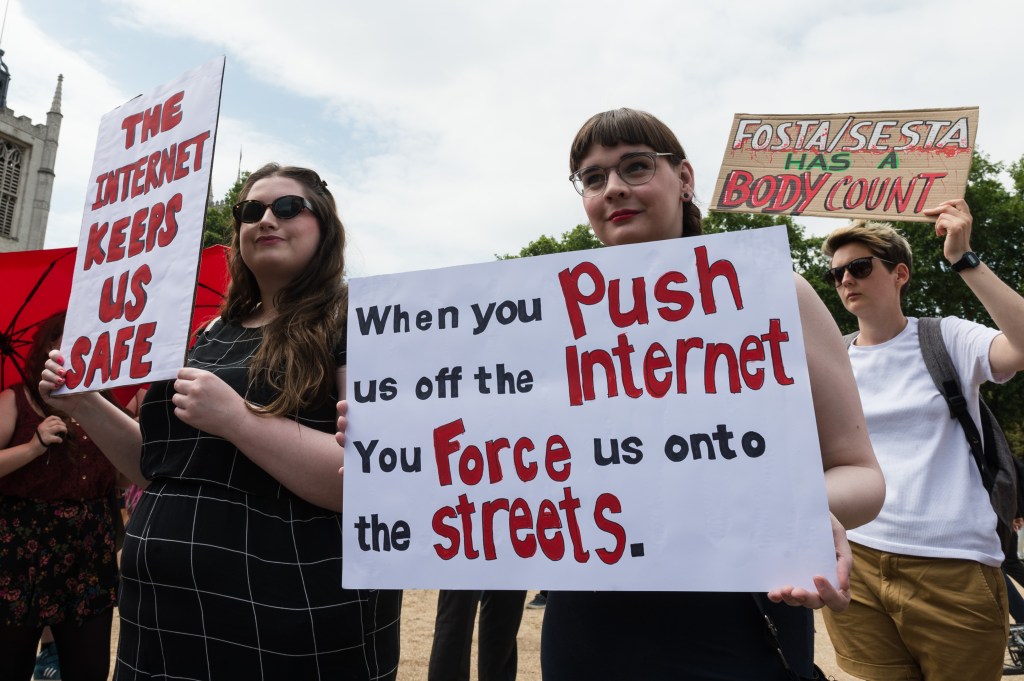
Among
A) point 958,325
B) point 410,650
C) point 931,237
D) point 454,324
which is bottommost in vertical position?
point 410,650

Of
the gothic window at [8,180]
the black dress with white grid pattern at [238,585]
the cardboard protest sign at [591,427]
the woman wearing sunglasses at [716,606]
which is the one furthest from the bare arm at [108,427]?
the gothic window at [8,180]

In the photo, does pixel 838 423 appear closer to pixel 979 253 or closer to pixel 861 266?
pixel 861 266

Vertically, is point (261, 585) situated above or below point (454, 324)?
below

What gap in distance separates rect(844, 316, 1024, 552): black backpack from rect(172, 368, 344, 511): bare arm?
2.20 meters

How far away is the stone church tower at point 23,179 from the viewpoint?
56562mm

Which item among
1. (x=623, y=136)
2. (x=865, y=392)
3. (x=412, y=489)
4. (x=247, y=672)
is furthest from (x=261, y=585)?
(x=865, y=392)

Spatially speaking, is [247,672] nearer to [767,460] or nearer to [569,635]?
[569,635]

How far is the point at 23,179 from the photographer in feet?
A: 192

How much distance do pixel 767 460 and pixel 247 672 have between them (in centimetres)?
130

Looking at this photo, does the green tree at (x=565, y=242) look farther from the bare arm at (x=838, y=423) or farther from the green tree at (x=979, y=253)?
the bare arm at (x=838, y=423)

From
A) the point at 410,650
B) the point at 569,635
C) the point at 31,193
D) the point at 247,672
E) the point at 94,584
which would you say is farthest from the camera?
the point at 31,193

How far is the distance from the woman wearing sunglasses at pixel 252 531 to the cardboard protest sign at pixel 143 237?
0.53 ft

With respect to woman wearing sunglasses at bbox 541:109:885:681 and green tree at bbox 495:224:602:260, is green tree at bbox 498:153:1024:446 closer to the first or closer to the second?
green tree at bbox 495:224:602:260

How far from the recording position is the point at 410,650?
212 inches
